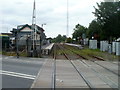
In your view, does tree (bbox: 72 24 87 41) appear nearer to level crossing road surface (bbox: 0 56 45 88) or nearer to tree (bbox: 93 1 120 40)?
tree (bbox: 93 1 120 40)

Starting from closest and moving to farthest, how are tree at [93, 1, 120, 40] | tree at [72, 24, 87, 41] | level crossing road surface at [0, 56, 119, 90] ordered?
1. level crossing road surface at [0, 56, 119, 90]
2. tree at [93, 1, 120, 40]
3. tree at [72, 24, 87, 41]

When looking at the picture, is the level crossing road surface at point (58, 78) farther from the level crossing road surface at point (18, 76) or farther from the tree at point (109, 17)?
the tree at point (109, 17)

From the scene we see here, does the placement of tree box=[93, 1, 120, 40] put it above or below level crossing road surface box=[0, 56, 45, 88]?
above

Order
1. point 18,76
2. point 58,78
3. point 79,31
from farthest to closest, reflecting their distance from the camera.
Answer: point 79,31 < point 18,76 < point 58,78

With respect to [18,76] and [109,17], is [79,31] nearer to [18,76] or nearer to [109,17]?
[109,17]

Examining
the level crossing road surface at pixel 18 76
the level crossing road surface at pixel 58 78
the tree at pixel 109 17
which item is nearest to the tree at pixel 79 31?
the tree at pixel 109 17

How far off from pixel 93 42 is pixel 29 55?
1184 inches

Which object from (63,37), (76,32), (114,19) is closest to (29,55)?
(114,19)

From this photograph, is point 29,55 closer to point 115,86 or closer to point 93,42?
point 115,86

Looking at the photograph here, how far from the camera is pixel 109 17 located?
39.8 m

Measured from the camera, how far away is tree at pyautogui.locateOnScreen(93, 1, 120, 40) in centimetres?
3670

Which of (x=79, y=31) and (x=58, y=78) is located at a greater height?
(x=79, y=31)

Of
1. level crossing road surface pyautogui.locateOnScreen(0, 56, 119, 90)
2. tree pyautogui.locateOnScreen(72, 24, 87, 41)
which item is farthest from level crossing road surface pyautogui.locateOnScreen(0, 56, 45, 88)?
tree pyautogui.locateOnScreen(72, 24, 87, 41)

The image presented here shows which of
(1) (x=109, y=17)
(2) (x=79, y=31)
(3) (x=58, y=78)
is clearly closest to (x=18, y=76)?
(3) (x=58, y=78)
